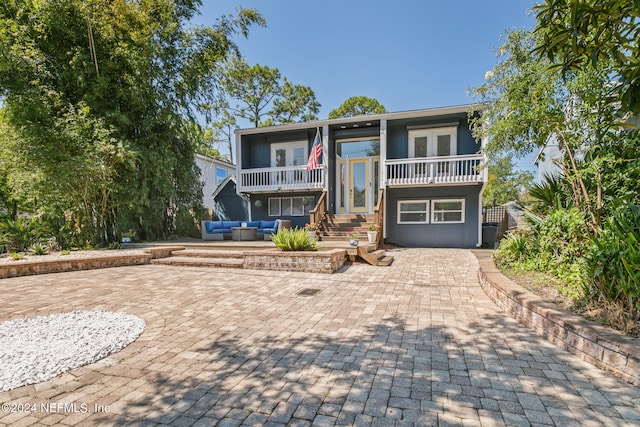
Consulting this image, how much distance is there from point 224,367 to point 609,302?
12.2ft

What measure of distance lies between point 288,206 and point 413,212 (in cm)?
541

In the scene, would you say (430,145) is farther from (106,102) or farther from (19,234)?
(19,234)

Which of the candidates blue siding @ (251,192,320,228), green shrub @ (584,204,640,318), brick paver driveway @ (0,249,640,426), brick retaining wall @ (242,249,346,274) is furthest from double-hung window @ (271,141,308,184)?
green shrub @ (584,204,640,318)

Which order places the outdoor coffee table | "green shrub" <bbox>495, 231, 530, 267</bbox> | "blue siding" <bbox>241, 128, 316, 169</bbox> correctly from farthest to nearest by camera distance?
1. "blue siding" <bbox>241, 128, 316, 169</bbox>
2. the outdoor coffee table
3. "green shrub" <bbox>495, 231, 530, 267</bbox>

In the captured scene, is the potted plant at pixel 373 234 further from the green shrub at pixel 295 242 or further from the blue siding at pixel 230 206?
the blue siding at pixel 230 206

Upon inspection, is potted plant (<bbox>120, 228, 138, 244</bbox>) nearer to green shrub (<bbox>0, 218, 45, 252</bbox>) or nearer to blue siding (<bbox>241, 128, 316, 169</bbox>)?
green shrub (<bbox>0, 218, 45, 252</bbox>)

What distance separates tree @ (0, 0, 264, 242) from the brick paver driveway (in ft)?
18.6

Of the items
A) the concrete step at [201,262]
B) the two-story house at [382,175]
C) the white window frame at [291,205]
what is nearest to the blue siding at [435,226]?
the two-story house at [382,175]

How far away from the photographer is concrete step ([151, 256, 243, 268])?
689cm

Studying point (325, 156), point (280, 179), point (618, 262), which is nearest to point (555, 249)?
point (618, 262)

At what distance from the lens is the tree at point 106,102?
7906mm

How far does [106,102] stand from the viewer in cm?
930

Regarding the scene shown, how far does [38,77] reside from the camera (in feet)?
27.6

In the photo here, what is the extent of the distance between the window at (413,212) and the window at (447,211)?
254 mm
